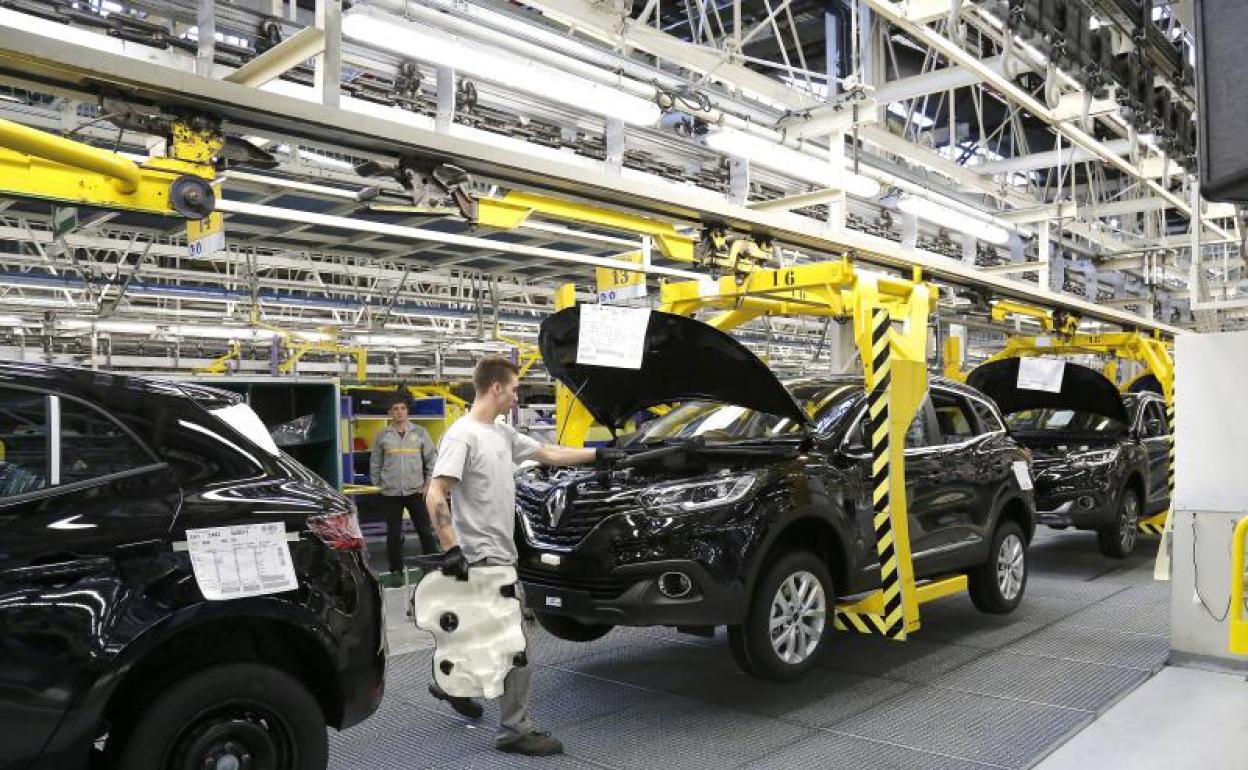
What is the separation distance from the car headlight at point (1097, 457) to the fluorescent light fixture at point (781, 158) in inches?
138

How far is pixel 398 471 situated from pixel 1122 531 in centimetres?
650

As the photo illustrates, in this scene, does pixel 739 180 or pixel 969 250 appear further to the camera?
pixel 969 250

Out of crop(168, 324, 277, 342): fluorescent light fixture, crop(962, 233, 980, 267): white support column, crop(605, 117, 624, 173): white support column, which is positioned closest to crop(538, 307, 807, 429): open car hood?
crop(605, 117, 624, 173): white support column

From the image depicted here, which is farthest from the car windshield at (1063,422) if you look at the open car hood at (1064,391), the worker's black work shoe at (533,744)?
the worker's black work shoe at (533,744)

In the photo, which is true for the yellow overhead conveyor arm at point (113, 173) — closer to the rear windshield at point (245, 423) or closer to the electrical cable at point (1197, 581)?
the rear windshield at point (245, 423)

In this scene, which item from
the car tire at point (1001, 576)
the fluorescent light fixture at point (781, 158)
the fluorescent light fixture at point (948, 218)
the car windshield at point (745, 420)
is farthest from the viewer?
the fluorescent light fixture at point (948, 218)

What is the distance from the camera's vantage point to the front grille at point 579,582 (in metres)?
4.33

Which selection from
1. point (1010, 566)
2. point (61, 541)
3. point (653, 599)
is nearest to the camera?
point (61, 541)

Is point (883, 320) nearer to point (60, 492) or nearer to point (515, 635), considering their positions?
point (515, 635)

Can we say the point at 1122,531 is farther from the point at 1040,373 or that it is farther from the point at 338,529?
the point at 338,529

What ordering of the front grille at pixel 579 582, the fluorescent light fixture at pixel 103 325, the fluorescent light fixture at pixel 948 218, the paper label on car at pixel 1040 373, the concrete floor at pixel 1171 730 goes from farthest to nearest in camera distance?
the fluorescent light fixture at pixel 103 325
the paper label on car at pixel 1040 373
the fluorescent light fixture at pixel 948 218
the front grille at pixel 579 582
the concrete floor at pixel 1171 730

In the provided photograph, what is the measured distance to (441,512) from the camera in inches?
151

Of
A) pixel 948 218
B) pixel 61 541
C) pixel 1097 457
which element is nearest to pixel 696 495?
pixel 61 541

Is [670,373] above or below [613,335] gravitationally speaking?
below
